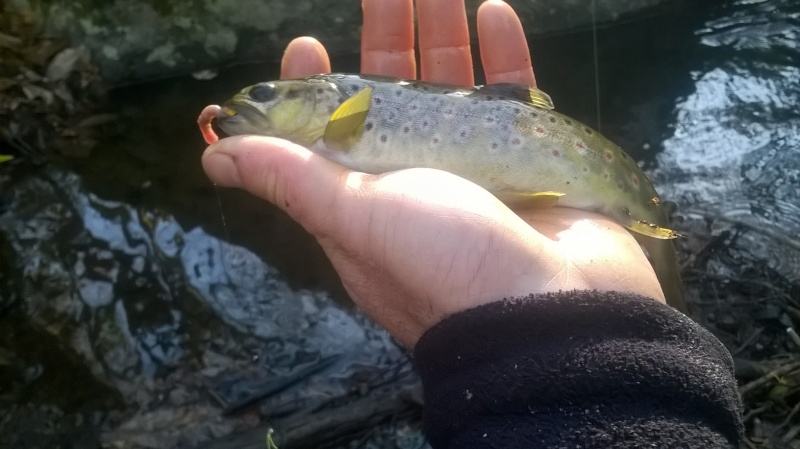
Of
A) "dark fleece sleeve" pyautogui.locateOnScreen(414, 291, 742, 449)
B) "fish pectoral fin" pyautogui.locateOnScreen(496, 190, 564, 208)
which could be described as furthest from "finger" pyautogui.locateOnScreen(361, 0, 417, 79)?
"dark fleece sleeve" pyautogui.locateOnScreen(414, 291, 742, 449)

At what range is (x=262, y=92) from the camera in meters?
2.32

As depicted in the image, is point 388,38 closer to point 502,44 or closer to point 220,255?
point 502,44

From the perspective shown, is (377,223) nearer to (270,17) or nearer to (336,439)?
(336,439)

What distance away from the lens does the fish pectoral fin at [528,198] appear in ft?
7.12

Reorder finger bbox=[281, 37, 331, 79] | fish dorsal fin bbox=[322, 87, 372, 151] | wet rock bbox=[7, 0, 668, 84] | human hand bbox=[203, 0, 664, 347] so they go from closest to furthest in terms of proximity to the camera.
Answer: human hand bbox=[203, 0, 664, 347], fish dorsal fin bbox=[322, 87, 372, 151], finger bbox=[281, 37, 331, 79], wet rock bbox=[7, 0, 668, 84]

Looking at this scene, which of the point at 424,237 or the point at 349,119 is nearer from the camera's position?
the point at 424,237

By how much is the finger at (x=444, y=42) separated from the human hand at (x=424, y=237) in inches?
41.7

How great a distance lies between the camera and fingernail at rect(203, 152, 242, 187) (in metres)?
2.08

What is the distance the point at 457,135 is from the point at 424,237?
0.55 metres

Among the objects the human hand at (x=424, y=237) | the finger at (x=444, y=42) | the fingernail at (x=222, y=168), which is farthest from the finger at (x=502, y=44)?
the fingernail at (x=222, y=168)

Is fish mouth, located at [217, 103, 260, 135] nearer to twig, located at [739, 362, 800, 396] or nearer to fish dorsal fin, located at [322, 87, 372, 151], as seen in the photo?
fish dorsal fin, located at [322, 87, 372, 151]

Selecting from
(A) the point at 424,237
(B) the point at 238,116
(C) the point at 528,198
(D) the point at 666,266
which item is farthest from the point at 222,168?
(D) the point at 666,266

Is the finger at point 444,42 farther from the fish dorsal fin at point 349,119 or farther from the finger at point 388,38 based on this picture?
the fish dorsal fin at point 349,119

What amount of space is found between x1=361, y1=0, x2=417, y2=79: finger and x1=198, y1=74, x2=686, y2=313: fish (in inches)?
25.1
